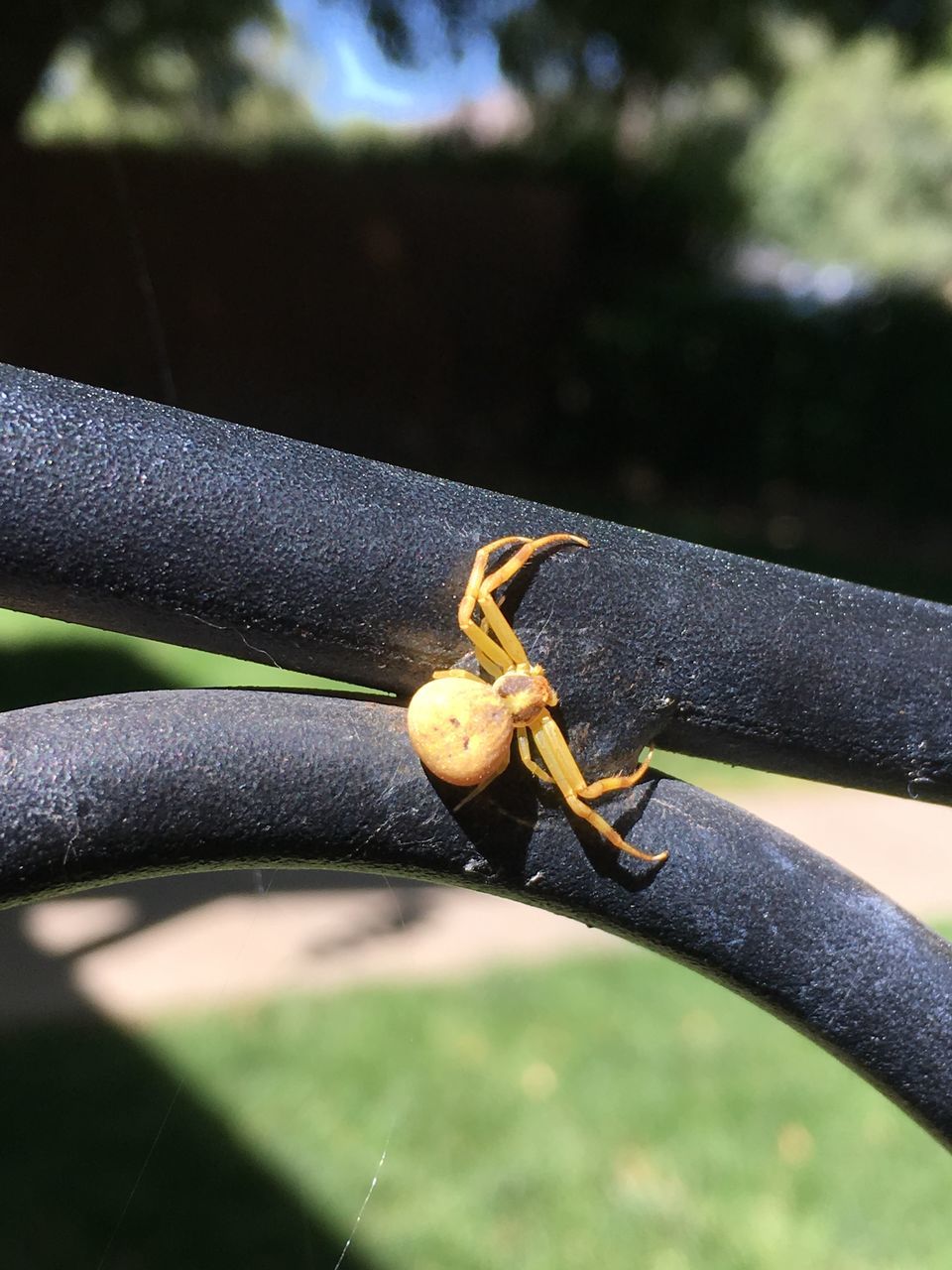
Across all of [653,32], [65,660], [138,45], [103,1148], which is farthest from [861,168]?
[103,1148]

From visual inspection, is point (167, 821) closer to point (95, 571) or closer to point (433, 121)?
point (95, 571)

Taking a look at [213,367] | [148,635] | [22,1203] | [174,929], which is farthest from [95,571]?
[213,367]

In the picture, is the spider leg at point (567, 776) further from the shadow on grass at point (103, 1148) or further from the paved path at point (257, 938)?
the paved path at point (257, 938)

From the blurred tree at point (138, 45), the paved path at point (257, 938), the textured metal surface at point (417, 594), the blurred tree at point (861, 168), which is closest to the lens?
the textured metal surface at point (417, 594)

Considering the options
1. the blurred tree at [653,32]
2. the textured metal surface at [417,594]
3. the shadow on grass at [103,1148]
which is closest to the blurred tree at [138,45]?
the shadow on grass at [103,1148]

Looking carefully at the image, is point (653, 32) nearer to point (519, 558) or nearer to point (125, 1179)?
point (125, 1179)

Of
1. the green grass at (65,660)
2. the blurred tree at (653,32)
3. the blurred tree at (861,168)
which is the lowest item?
the green grass at (65,660)

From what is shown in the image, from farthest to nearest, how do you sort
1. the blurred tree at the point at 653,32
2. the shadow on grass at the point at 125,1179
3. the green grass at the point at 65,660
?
the blurred tree at the point at 653,32 → the green grass at the point at 65,660 → the shadow on grass at the point at 125,1179
